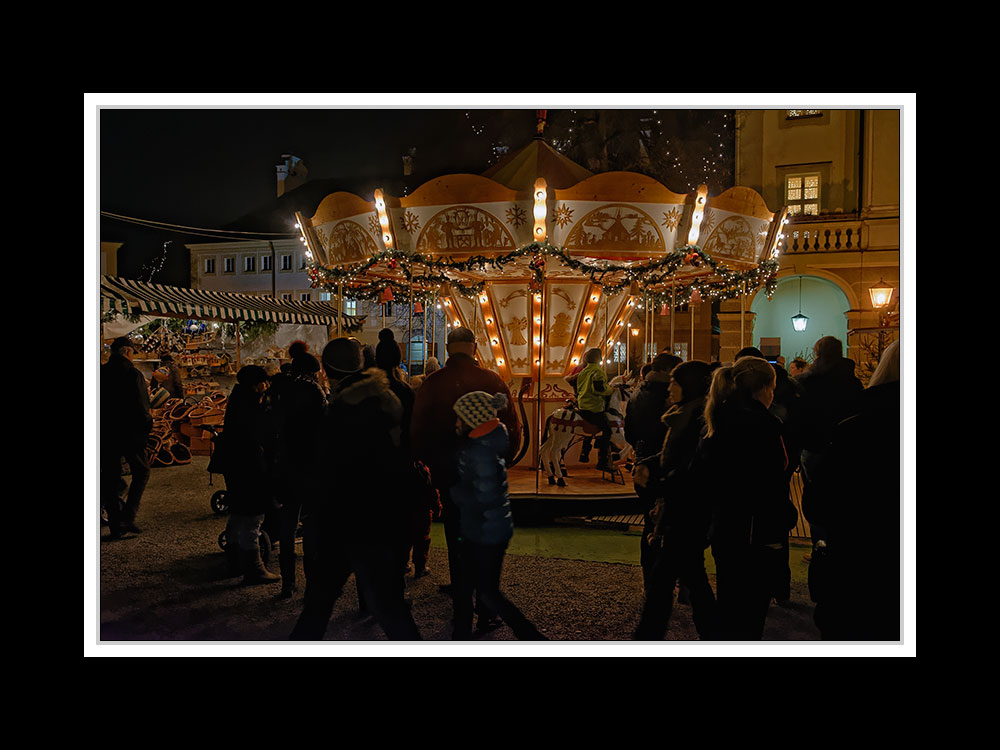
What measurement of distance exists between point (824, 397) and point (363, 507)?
364 cm

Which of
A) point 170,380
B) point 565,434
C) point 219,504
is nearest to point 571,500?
point 565,434

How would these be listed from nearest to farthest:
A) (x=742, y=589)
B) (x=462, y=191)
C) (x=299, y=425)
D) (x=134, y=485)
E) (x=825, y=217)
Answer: (x=742, y=589), (x=299, y=425), (x=134, y=485), (x=462, y=191), (x=825, y=217)

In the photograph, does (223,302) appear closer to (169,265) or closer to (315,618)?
(169,265)

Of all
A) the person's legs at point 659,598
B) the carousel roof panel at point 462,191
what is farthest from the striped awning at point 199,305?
the person's legs at point 659,598

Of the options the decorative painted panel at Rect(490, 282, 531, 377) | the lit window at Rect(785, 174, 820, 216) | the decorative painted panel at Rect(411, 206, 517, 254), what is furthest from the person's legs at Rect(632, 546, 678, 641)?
the lit window at Rect(785, 174, 820, 216)

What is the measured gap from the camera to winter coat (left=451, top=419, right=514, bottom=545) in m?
3.35

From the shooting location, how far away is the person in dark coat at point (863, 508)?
3.06m

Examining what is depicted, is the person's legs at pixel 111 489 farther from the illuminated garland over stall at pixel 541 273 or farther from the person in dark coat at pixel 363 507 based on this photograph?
the person in dark coat at pixel 363 507

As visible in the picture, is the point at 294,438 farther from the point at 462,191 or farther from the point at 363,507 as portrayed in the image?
the point at 462,191

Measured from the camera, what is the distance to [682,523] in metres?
3.32

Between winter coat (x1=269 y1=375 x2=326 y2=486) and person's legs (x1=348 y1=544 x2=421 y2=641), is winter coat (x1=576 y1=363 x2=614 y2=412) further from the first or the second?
person's legs (x1=348 y1=544 x2=421 y2=641)

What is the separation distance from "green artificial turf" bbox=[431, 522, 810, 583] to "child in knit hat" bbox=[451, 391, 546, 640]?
2138 millimetres

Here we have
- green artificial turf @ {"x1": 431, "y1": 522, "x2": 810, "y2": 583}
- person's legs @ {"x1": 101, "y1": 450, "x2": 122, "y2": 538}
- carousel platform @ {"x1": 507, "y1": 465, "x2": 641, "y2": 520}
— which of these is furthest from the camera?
carousel platform @ {"x1": 507, "y1": 465, "x2": 641, "y2": 520}
